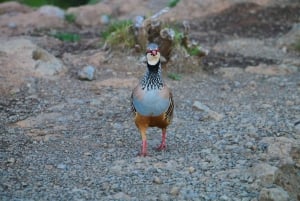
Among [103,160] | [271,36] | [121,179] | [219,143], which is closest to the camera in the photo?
[121,179]

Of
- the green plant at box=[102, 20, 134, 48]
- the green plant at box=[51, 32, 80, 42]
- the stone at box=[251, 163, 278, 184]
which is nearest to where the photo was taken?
the stone at box=[251, 163, 278, 184]

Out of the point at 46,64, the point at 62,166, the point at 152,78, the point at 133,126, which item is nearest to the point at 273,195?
the point at 152,78

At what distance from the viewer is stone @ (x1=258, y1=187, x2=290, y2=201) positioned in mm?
4434

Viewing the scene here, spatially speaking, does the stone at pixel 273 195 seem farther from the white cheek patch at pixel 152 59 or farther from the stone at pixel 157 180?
the white cheek patch at pixel 152 59

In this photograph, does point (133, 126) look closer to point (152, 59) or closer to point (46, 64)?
point (152, 59)

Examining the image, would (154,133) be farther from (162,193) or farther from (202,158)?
(162,193)

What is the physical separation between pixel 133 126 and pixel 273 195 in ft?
7.29

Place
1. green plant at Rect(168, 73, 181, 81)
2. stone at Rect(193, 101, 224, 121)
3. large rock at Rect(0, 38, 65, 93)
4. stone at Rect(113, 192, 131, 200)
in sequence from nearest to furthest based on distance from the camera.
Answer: stone at Rect(113, 192, 131, 200) → stone at Rect(193, 101, 224, 121) → large rock at Rect(0, 38, 65, 93) → green plant at Rect(168, 73, 181, 81)

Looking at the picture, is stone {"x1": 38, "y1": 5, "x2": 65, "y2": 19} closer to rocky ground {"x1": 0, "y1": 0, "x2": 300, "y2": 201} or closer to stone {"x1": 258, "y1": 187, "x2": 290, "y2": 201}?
rocky ground {"x1": 0, "y1": 0, "x2": 300, "y2": 201}

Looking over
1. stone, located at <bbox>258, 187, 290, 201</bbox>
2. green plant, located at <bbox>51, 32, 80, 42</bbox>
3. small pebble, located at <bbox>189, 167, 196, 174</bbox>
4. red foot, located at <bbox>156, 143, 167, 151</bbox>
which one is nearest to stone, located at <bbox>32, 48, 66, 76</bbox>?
green plant, located at <bbox>51, 32, 80, 42</bbox>

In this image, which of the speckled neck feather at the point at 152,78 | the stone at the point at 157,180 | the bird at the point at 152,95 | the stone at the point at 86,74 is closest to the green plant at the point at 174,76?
the stone at the point at 86,74

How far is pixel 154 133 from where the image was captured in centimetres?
620

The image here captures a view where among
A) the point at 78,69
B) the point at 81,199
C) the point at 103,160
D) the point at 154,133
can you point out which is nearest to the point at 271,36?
the point at 78,69

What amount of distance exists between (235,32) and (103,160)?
593cm
